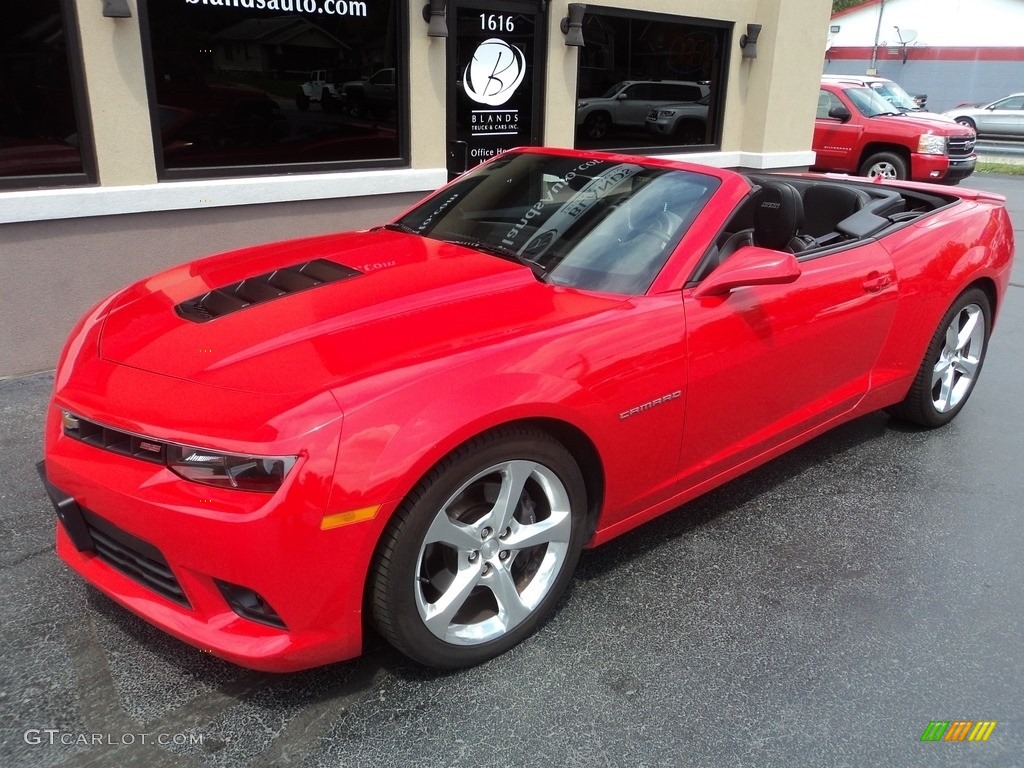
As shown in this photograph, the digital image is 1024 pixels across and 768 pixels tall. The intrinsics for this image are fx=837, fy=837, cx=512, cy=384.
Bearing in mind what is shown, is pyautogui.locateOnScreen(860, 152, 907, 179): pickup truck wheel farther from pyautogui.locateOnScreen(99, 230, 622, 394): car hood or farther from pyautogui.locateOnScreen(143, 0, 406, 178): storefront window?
pyautogui.locateOnScreen(99, 230, 622, 394): car hood

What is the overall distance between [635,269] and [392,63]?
4286 millimetres

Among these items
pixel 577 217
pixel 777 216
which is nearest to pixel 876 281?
pixel 777 216

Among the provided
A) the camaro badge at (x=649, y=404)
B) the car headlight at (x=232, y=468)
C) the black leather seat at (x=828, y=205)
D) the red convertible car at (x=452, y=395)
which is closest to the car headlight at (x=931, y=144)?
the black leather seat at (x=828, y=205)

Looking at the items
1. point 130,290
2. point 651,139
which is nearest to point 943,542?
point 130,290

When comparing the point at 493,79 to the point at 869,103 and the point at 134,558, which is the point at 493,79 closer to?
the point at 134,558

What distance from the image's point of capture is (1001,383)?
17.7 feet

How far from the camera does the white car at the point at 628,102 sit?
8023 mm

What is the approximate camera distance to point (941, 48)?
39.1 metres

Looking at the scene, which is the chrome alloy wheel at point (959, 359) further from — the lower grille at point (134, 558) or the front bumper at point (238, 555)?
the lower grille at point (134, 558)

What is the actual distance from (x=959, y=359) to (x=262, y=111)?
4.80 m

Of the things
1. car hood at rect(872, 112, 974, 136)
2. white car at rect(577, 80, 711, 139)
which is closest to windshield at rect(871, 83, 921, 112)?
car hood at rect(872, 112, 974, 136)

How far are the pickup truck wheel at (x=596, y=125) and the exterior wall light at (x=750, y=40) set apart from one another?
2.02 meters

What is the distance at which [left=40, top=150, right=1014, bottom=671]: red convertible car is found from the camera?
2.11m

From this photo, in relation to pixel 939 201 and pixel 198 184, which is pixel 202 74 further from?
pixel 939 201
